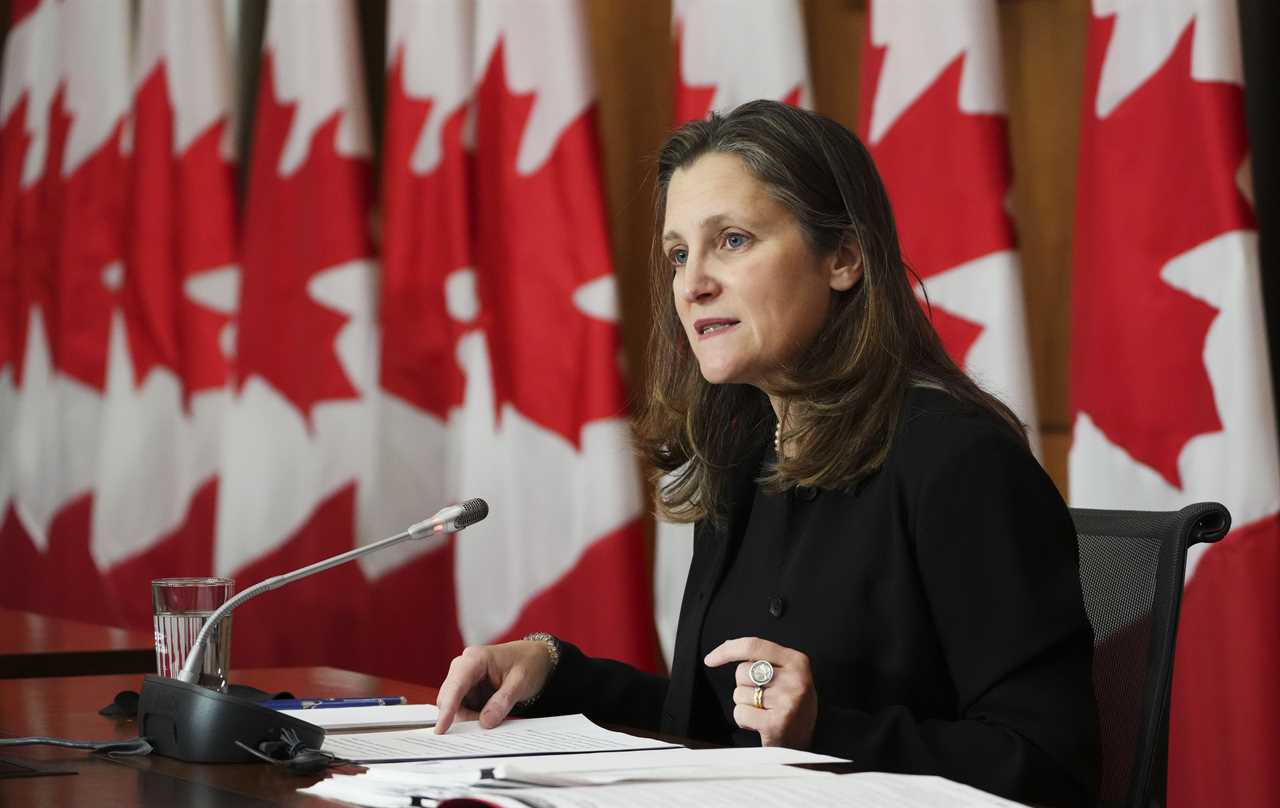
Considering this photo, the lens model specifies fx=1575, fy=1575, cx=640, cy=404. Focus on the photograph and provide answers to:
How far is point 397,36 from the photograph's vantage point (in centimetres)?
387

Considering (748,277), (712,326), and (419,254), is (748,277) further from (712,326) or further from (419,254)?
(419,254)

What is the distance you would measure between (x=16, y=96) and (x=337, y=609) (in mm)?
2626

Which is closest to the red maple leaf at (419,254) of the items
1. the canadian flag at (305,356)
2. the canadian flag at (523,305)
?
the canadian flag at (523,305)

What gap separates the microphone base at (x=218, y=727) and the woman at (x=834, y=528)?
8.7 inches

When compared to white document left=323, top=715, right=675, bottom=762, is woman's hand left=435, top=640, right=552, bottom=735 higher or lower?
higher

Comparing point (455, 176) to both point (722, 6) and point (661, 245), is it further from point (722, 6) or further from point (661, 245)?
point (661, 245)

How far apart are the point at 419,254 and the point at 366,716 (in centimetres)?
226

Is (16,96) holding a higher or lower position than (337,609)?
higher

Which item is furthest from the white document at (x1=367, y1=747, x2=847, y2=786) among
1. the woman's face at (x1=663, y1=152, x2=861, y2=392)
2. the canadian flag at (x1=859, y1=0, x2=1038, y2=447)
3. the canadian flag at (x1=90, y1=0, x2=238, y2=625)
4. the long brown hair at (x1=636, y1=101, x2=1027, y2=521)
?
the canadian flag at (x1=90, y1=0, x2=238, y2=625)

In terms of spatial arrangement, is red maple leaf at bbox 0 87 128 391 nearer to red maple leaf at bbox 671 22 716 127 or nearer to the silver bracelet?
red maple leaf at bbox 671 22 716 127

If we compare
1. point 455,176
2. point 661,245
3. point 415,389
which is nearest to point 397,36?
point 455,176

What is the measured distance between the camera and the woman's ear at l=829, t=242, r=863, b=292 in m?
1.85

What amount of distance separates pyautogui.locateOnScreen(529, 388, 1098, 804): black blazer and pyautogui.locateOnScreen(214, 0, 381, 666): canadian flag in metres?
2.24

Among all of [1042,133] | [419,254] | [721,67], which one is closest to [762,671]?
[1042,133]
